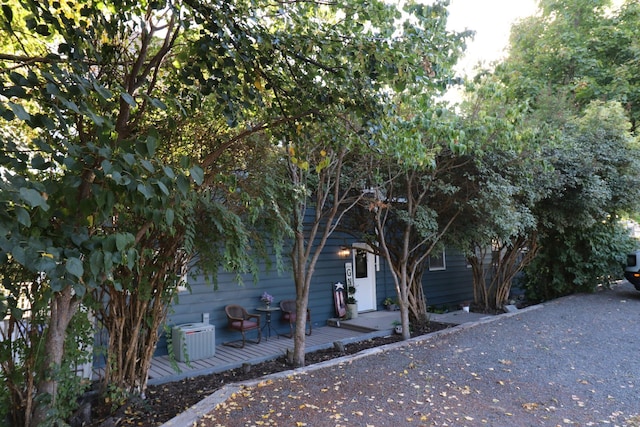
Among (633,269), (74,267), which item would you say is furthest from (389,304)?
(74,267)

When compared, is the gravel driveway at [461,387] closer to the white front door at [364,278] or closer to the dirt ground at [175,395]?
the dirt ground at [175,395]

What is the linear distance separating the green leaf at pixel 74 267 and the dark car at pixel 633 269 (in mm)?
12200

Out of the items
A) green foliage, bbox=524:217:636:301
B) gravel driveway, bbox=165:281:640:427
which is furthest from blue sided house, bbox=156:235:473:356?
green foliage, bbox=524:217:636:301

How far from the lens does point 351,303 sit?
9.03 metres

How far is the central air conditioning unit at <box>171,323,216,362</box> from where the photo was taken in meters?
6.09

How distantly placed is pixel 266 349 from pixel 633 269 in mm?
9314

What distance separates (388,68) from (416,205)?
391 centimetres

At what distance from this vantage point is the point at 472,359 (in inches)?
221

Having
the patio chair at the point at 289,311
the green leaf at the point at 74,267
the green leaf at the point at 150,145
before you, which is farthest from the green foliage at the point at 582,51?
the green leaf at the point at 74,267

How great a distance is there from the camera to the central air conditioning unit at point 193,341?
20.0ft

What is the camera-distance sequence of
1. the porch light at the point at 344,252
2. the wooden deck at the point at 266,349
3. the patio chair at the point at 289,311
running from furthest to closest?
the porch light at the point at 344,252 → the patio chair at the point at 289,311 → the wooden deck at the point at 266,349

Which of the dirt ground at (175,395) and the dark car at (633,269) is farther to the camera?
the dark car at (633,269)

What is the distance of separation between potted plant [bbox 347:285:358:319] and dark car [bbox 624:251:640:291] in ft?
22.9

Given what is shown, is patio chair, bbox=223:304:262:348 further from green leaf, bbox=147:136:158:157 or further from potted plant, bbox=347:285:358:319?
green leaf, bbox=147:136:158:157
